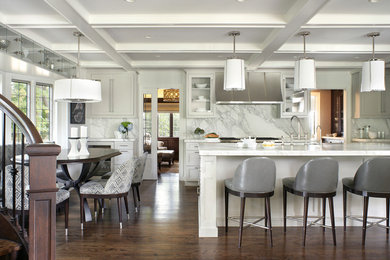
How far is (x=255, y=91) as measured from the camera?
21.0ft

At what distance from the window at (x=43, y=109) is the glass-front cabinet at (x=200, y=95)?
109 inches

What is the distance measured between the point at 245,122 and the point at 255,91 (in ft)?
2.52

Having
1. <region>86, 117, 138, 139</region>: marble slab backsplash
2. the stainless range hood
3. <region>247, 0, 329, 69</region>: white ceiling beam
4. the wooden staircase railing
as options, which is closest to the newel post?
the wooden staircase railing

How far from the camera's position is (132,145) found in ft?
20.9

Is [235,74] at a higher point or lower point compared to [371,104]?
higher

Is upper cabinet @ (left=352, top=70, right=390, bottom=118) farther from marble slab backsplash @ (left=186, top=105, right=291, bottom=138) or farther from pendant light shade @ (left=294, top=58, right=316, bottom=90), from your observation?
pendant light shade @ (left=294, top=58, right=316, bottom=90)

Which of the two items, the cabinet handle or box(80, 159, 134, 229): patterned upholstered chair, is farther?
the cabinet handle

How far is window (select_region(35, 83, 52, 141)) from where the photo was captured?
518 cm

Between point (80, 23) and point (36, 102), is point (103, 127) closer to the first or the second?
point (36, 102)

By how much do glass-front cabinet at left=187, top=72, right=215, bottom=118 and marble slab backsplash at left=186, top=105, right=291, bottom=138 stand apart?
0.24 meters

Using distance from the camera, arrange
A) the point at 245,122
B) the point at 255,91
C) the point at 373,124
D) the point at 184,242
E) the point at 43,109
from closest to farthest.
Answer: the point at 184,242 < the point at 43,109 < the point at 255,91 < the point at 245,122 < the point at 373,124

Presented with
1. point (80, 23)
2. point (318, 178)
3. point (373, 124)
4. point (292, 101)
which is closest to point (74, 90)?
point (80, 23)

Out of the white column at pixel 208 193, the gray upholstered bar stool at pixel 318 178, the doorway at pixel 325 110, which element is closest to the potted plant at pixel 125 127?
the white column at pixel 208 193

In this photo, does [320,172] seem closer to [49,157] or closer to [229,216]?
[229,216]
